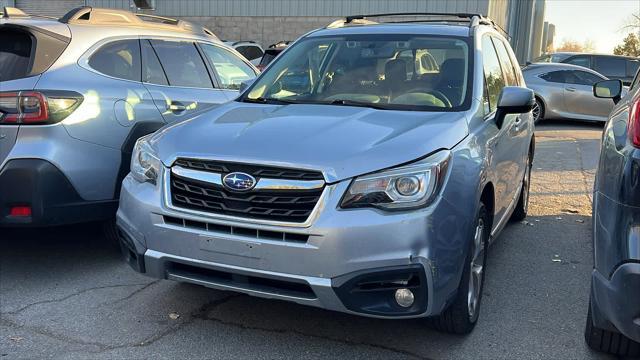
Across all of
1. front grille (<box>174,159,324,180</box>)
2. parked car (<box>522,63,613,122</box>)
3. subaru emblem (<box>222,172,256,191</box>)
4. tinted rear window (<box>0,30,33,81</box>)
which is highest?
tinted rear window (<box>0,30,33,81</box>)

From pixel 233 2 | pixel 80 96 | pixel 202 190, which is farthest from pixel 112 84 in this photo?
pixel 233 2

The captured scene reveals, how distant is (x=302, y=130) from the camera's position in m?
3.19

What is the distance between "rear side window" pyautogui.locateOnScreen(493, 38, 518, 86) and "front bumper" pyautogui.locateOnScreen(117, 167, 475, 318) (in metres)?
2.22

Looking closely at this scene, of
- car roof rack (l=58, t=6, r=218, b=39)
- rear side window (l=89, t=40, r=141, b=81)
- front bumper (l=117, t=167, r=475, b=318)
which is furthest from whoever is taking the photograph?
car roof rack (l=58, t=6, r=218, b=39)

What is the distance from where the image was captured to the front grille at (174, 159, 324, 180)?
9.36ft

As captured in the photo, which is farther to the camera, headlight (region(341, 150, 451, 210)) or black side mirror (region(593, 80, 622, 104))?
black side mirror (region(593, 80, 622, 104))

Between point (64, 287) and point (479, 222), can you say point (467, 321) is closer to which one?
point (479, 222)

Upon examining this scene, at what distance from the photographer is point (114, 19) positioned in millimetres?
4891

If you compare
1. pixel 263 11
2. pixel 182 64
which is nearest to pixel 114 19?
pixel 182 64

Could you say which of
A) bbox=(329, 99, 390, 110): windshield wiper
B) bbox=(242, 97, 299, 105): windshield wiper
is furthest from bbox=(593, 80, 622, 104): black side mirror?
bbox=(242, 97, 299, 105): windshield wiper

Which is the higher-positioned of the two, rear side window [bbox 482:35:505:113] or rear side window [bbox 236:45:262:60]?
rear side window [bbox 482:35:505:113]

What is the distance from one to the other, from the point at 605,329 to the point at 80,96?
11.5 ft

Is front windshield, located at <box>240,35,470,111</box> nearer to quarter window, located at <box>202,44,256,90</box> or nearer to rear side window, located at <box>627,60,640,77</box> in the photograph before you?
quarter window, located at <box>202,44,256,90</box>

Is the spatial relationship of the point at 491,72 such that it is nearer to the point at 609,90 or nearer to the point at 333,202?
the point at 609,90
